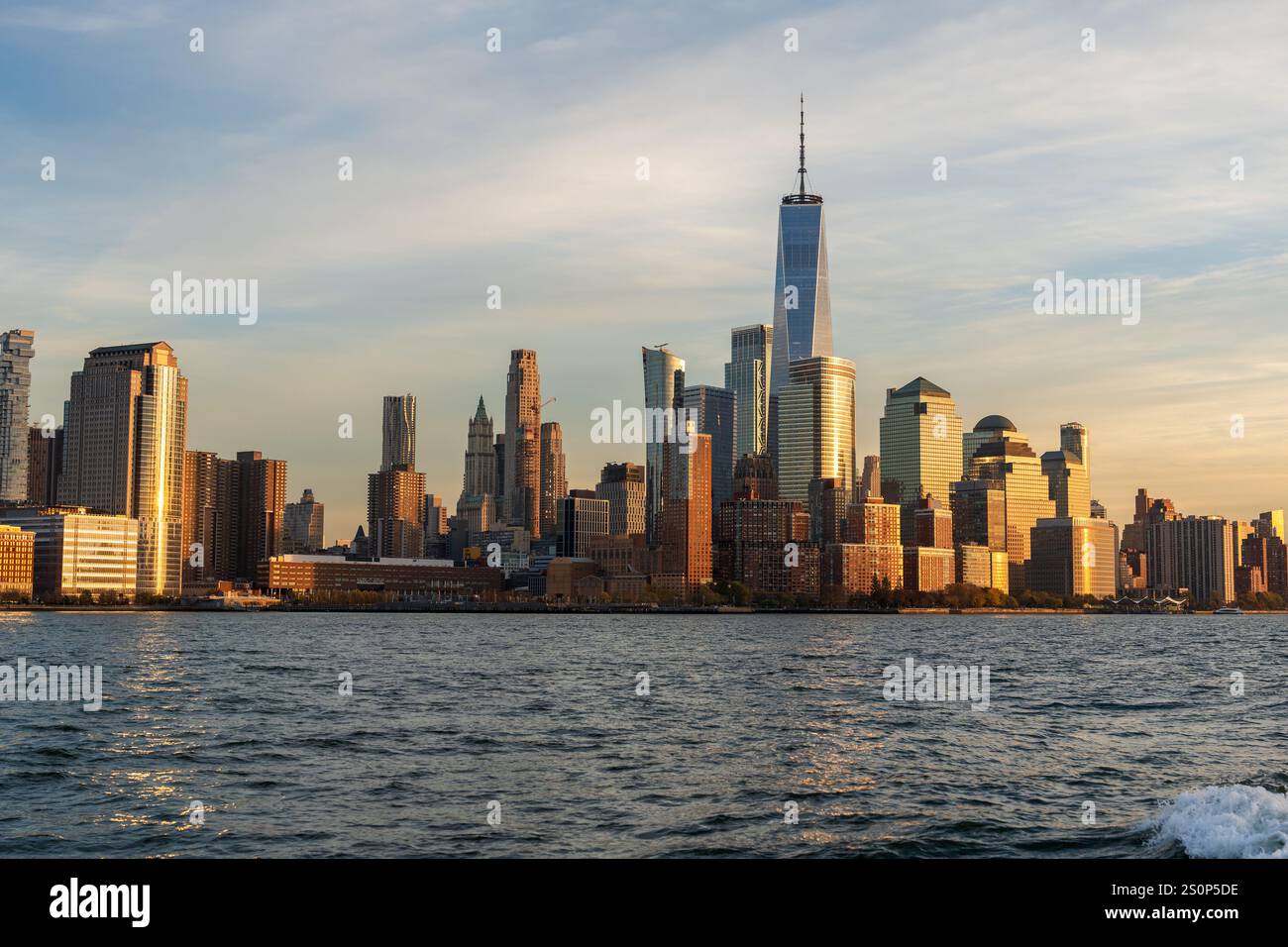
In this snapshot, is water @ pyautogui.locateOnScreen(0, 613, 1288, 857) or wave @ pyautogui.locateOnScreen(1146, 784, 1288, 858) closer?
wave @ pyautogui.locateOnScreen(1146, 784, 1288, 858)

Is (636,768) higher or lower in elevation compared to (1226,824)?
lower

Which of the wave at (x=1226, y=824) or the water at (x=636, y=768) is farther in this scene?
the water at (x=636, y=768)

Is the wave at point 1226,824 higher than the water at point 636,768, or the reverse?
the wave at point 1226,824

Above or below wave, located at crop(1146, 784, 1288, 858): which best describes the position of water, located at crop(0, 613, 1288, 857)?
below
